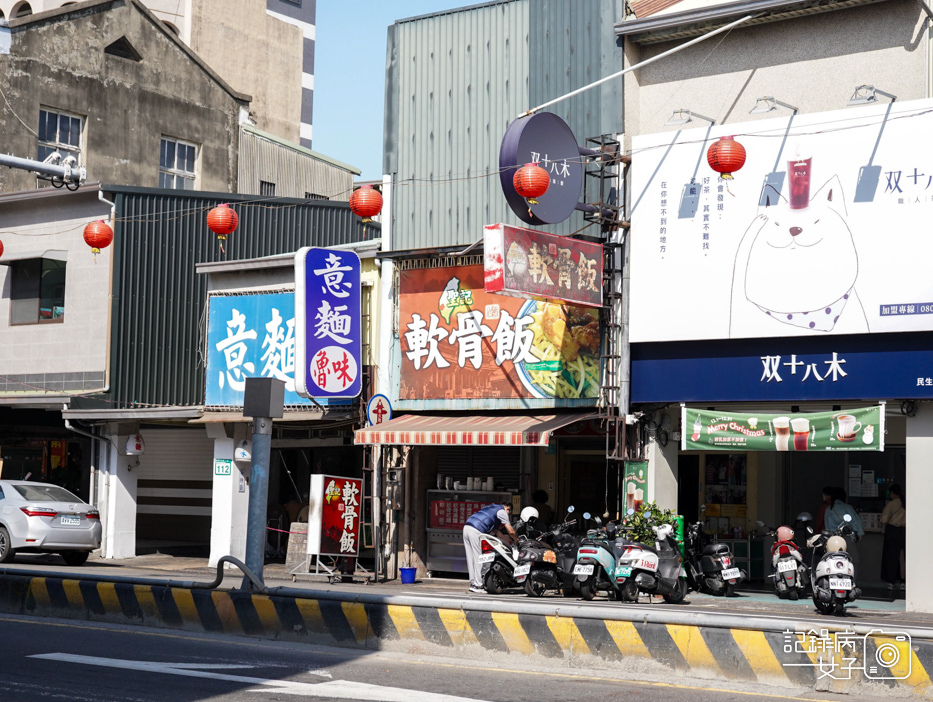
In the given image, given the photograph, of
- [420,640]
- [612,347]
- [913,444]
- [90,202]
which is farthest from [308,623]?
[90,202]

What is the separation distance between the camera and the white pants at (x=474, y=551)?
59.6ft

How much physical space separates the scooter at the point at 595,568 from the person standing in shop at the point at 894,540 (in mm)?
4756

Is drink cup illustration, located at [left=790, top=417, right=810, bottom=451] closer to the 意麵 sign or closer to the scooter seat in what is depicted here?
the scooter seat

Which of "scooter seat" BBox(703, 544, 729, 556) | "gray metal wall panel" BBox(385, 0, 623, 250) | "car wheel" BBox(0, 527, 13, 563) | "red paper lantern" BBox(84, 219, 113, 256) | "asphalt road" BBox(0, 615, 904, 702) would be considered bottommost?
"car wheel" BBox(0, 527, 13, 563)

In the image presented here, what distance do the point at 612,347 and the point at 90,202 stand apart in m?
12.9

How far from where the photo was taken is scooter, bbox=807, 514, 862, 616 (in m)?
14.6

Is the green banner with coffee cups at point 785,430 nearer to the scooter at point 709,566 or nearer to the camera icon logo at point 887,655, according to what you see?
the scooter at point 709,566

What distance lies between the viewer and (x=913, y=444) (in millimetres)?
16562

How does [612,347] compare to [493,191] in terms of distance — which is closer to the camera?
[612,347]

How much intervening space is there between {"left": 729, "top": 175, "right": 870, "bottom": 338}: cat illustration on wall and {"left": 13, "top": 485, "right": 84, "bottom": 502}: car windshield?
1286 cm

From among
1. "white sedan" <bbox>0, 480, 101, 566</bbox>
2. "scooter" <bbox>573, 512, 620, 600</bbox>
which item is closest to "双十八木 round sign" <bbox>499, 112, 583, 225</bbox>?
"scooter" <bbox>573, 512, 620, 600</bbox>

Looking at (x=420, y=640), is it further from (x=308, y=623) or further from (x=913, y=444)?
(x=913, y=444)

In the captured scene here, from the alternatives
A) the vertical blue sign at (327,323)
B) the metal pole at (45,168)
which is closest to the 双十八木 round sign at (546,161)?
the vertical blue sign at (327,323)

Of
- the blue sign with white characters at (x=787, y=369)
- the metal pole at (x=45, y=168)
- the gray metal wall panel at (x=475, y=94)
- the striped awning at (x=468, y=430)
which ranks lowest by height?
the striped awning at (x=468, y=430)
